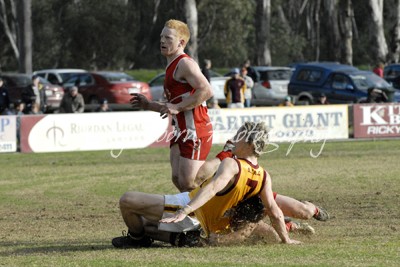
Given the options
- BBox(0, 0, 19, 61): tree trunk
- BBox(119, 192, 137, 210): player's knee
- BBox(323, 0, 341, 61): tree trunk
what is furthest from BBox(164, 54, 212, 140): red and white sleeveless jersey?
BBox(0, 0, 19, 61): tree trunk

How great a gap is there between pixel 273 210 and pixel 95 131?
55.8 ft

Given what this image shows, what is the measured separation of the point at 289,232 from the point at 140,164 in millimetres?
12435

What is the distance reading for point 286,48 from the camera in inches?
2943

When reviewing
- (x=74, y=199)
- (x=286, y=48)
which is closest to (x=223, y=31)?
(x=286, y=48)

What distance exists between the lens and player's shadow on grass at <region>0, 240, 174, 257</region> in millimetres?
9875

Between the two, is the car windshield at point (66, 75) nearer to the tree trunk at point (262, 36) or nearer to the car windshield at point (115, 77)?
the car windshield at point (115, 77)

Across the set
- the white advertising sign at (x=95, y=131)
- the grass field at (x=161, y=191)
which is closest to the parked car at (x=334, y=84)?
the grass field at (x=161, y=191)

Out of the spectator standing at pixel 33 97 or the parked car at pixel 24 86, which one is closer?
the spectator standing at pixel 33 97

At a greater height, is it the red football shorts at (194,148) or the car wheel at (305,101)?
the red football shorts at (194,148)

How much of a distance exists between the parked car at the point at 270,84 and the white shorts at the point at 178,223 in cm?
2958

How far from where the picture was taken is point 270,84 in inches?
1610

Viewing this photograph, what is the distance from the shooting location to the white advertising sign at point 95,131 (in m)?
25.9

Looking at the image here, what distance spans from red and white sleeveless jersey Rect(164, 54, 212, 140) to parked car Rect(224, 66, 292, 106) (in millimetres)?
28641

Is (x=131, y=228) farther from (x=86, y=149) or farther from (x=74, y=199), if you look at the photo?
(x=86, y=149)
